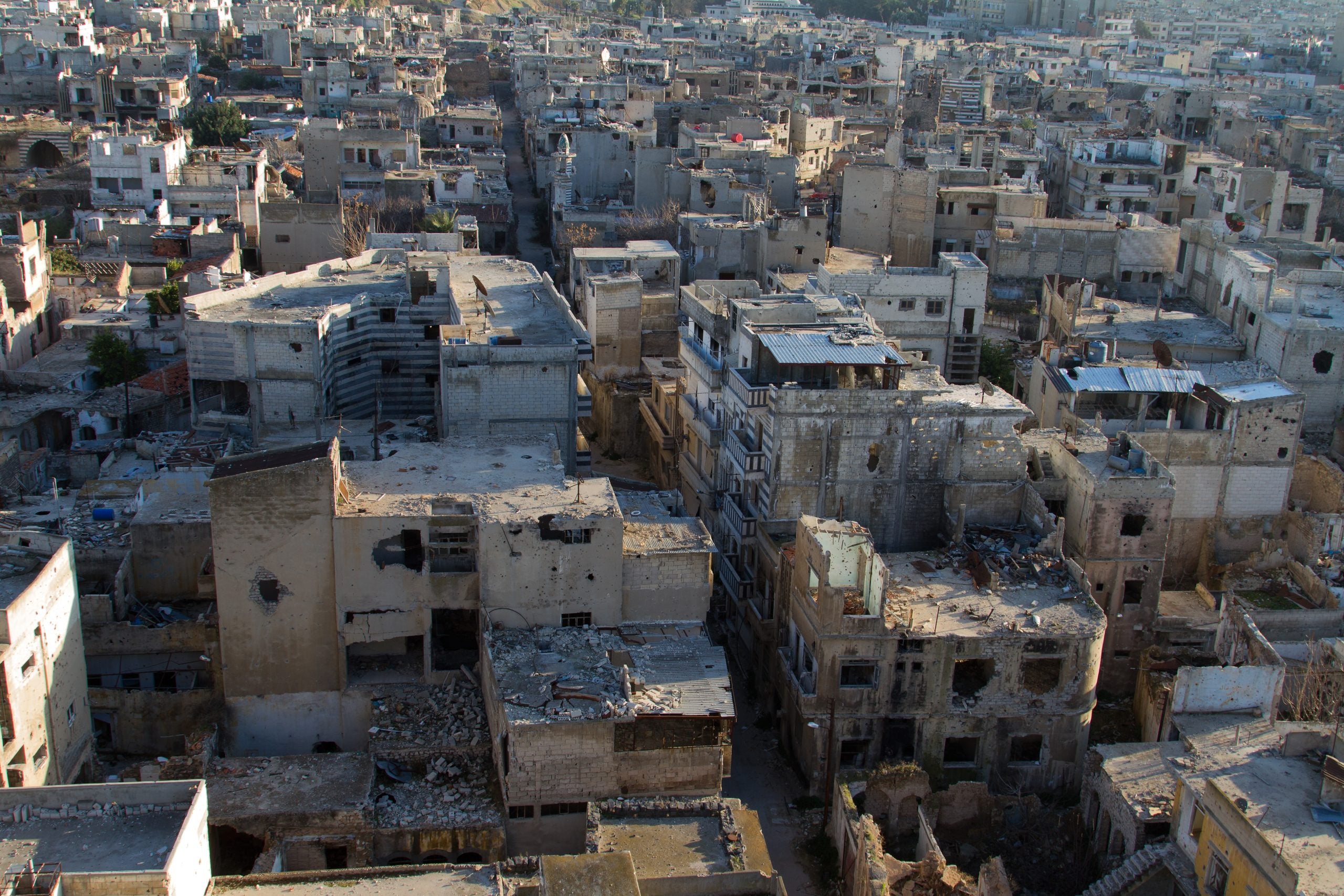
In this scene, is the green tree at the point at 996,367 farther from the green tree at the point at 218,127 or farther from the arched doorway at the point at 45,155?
the arched doorway at the point at 45,155

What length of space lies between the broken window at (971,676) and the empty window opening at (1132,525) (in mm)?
5515

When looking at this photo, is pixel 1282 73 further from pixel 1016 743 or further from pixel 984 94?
pixel 1016 743

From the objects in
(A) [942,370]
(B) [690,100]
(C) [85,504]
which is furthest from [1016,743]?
(B) [690,100]

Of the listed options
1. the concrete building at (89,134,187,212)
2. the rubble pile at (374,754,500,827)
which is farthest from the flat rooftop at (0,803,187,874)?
the concrete building at (89,134,187,212)

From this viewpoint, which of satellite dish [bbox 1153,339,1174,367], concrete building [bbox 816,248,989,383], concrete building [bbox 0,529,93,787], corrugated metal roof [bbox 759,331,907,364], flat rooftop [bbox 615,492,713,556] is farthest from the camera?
concrete building [bbox 816,248,989,383]

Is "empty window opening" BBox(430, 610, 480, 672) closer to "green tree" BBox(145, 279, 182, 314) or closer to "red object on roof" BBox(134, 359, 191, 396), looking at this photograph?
"red object on roof" BBox(134, 359, 191, 396)

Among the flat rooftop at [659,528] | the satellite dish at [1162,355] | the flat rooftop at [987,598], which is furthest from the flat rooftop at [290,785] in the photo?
the satellite dish at [1162,355]

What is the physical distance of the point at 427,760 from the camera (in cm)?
2441

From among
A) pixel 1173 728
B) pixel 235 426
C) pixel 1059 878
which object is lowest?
pixel 1059 878

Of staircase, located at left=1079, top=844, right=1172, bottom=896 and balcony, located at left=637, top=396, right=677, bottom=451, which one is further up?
balcony, located at left=637, top=396, right=677, bottom=451

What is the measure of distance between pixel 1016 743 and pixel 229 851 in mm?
14734

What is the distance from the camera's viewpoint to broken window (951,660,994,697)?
2558 centimetres

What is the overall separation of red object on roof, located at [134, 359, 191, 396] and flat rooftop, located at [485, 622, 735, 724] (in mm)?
18491

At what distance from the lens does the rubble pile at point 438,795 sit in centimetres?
2300
